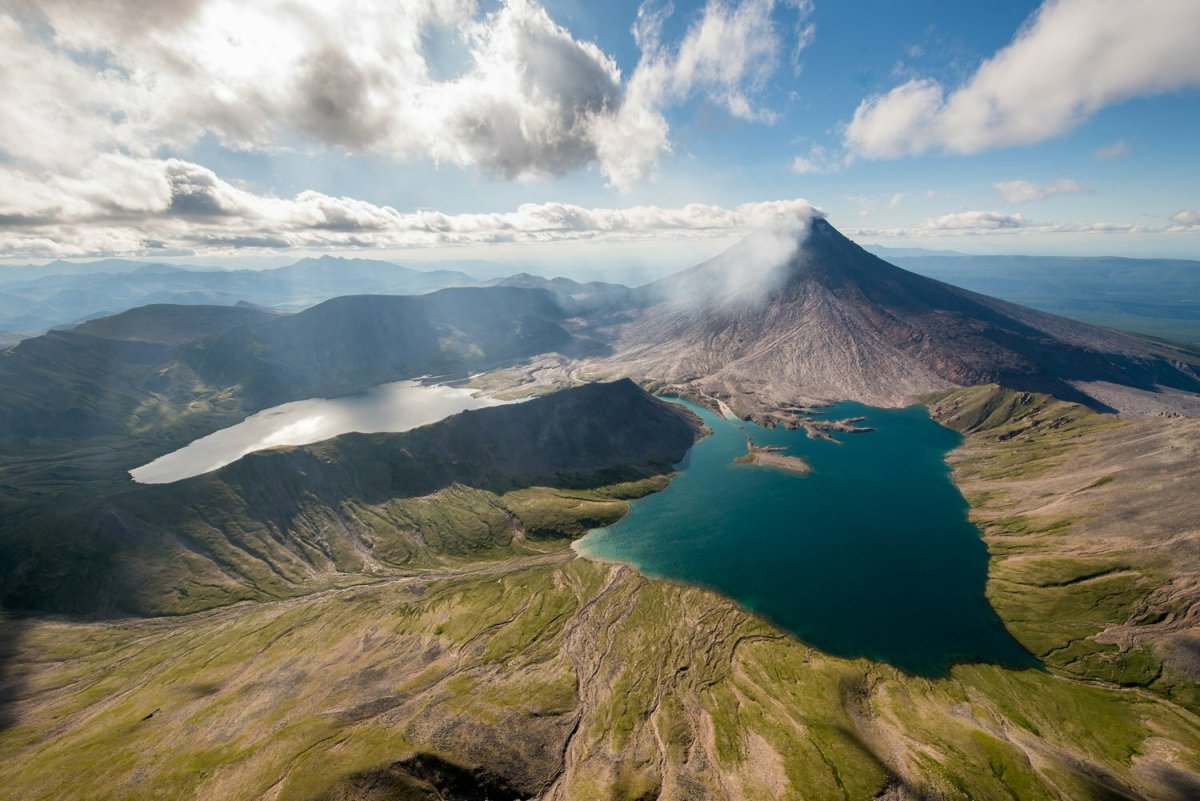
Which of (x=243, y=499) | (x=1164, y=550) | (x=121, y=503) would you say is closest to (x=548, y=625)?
(x=243, y=499)

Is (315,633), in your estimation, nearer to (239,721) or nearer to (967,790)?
(239,721)

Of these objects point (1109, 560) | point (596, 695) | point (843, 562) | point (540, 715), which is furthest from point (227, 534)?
point (1109, 560)

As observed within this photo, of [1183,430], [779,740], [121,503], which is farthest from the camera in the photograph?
[1183,430]

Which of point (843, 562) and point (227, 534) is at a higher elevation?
point (227, 534)

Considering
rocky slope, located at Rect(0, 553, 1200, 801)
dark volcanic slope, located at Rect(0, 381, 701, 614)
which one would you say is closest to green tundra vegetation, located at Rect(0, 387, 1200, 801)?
rocky slope, located at Rect(0, 553, 1200, 801)

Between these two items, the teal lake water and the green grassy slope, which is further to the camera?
the teal lake water

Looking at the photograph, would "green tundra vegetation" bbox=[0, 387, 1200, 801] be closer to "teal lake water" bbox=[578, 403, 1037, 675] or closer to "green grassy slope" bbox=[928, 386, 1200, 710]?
"green grassy slope" bbox=[928, 386, 1200, 710]

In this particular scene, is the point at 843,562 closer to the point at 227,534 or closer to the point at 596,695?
the point at 596,695

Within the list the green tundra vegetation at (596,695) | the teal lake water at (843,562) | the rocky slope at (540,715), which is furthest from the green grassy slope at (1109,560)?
the rocky slope at (540,715)
